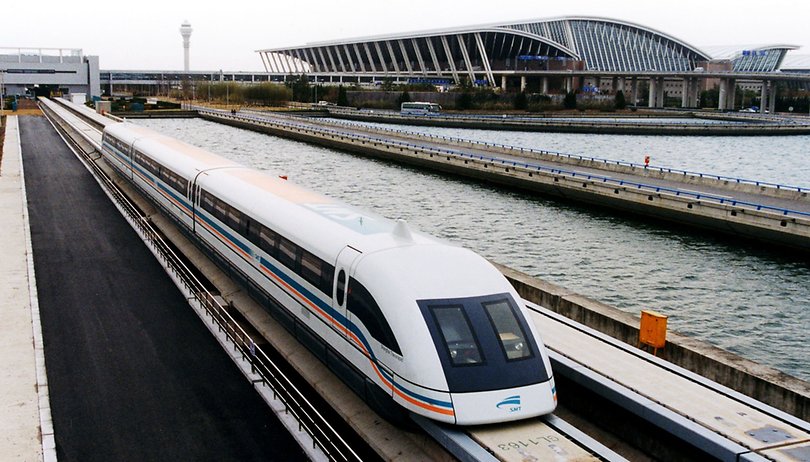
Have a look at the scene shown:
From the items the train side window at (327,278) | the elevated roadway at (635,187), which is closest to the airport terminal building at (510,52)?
the elevated roadway at (635,187)

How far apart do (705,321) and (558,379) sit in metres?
15.3

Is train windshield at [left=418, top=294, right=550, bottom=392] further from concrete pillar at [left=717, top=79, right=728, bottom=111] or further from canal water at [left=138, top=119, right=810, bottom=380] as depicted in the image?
concrete pillar at [left=717, top=79, right=728, bottom=111]

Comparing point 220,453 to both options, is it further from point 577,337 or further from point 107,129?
point 107,129

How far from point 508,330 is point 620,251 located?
2821 cm

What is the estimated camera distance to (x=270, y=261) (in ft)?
59.9

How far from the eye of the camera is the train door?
45.8 feet

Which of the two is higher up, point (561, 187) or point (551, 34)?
point (551, 34)

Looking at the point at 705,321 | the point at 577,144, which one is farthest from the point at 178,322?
the point at 577,144

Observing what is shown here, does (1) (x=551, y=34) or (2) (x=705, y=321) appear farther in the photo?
(1) (x=551, y=34)

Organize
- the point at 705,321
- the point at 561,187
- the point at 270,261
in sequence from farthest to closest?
1. the point at 561,187
2. the point at 705,321
3. the point at 270,261

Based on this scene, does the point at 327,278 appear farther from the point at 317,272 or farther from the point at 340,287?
the point at 340,287

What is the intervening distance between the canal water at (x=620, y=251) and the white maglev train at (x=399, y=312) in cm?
1465

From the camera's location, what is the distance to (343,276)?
1418 centimetres

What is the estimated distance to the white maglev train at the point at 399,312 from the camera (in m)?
11.7
